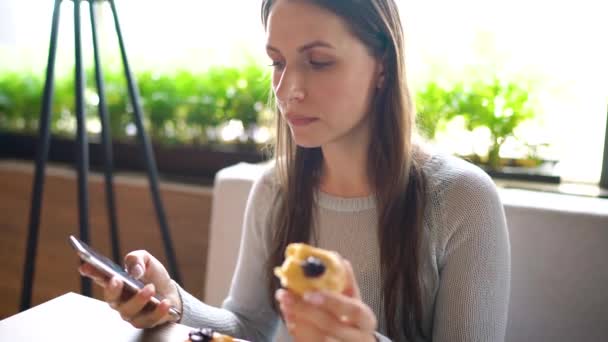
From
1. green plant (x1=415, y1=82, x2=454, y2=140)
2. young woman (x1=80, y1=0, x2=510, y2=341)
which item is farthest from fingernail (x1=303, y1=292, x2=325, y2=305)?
green plant (x1=415, y1=82, x2=454, y2=140)

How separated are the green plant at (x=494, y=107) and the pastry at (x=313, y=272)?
127 centimetres

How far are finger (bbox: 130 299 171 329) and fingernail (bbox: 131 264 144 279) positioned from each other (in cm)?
11

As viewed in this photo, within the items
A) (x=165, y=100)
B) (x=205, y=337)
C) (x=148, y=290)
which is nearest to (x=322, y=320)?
(x=205, y=337)

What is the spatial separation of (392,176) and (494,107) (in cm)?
80

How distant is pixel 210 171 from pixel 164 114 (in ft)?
1.05

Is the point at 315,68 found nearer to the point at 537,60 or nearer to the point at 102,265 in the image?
the point at 102,265

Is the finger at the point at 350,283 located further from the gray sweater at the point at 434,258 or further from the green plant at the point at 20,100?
the green plant at the point at 20,100

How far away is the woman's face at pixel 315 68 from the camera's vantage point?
109 centimetres

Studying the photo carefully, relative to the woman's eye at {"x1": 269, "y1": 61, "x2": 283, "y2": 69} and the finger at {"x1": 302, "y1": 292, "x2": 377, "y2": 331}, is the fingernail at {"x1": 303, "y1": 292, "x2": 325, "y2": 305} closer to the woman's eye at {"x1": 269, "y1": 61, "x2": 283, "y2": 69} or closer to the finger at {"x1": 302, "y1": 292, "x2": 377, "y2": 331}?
the finger at {"x1": 302, "y1": 292, "x2": 377, "y2": 331}

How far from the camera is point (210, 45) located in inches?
96.5

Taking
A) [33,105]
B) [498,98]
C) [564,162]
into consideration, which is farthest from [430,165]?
[33,105]

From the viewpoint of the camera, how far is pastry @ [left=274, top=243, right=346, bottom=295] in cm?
72

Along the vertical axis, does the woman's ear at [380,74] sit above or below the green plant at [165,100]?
above

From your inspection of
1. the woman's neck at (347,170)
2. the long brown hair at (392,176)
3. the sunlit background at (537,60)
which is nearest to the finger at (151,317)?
the long brown hair at (392,176)
